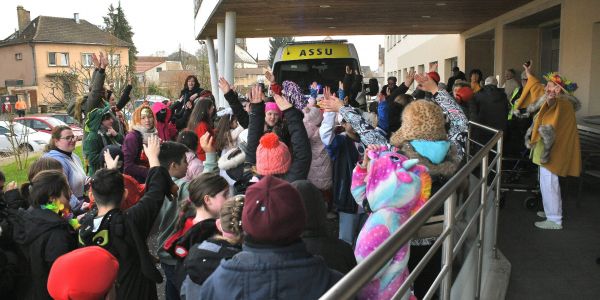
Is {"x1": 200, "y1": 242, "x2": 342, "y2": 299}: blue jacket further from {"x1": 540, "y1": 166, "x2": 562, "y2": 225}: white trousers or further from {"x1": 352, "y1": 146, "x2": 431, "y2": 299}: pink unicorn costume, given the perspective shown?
{"x1": 540, "y1": 166, "x2": 562, "y2": 225}: white trousers

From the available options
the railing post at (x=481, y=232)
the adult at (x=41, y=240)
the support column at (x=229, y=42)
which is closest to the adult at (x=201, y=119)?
the adult at (x=41, y=240)

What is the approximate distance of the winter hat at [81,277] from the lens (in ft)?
7.82

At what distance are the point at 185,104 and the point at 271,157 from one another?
5410 millimetres

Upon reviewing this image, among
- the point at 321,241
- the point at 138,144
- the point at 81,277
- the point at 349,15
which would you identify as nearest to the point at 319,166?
the point at 138,144

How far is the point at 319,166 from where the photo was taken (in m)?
5.15

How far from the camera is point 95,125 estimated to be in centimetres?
608

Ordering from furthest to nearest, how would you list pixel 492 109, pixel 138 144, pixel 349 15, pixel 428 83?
pixel 349 15, pixel 492 109, pixel 138 144, pixel 428 83

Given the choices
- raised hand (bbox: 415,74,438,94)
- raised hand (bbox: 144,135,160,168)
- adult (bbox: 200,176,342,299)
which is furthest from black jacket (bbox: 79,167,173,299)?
raised hand (bbox: 415,74,438,94)

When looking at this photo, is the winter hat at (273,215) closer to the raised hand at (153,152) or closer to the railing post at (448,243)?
the railing post at (448,243)

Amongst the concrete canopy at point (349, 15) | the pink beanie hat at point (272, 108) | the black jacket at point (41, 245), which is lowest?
the black jacket at point (41, 245)

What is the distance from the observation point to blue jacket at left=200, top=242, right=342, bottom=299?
1.89 m

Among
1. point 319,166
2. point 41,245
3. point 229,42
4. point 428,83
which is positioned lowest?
point 41,245

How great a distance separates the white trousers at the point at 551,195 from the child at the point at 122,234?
436 cm

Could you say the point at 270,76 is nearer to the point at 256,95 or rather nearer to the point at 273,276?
the point at 256,95
